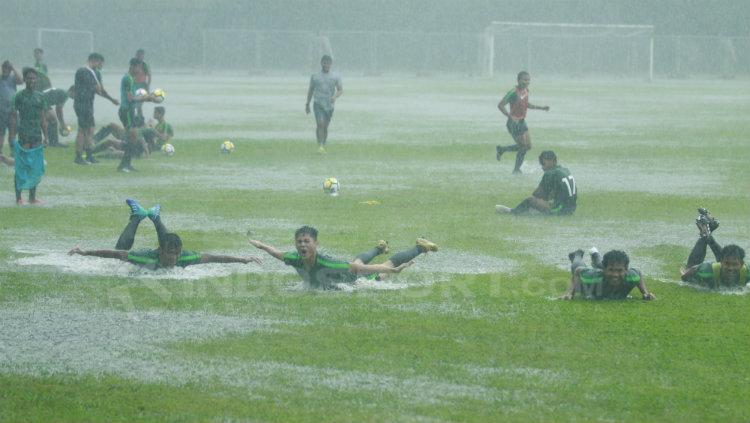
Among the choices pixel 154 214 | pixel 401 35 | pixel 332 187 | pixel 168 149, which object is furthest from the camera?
pixel 401 35

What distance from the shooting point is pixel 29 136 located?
1675 cm

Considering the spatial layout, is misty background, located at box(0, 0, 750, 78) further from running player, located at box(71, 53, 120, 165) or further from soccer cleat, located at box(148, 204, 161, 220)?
soccer cleat, located at box(148, 204, 161, 220)

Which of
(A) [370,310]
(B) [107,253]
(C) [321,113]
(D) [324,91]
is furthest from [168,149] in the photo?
Answer: (A) [370,310]

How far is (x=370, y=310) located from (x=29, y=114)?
8639 mm

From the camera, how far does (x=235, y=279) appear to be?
11414 millimetres

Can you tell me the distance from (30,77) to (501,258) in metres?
7.91

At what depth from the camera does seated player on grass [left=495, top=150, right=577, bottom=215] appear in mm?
15906

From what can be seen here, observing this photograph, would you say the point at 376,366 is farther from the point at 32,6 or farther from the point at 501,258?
the point at 32,6

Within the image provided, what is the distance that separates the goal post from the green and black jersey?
59652 mm

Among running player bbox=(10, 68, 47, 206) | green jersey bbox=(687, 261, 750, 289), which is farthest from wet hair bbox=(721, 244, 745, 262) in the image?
running player bbox=(10, 68, 47, 206)

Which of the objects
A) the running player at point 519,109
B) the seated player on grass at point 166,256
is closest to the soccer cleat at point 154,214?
the seated player on grass at point 166,256

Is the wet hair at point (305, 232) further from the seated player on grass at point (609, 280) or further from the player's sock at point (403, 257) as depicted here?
the seated player on grass at point (609, 280)

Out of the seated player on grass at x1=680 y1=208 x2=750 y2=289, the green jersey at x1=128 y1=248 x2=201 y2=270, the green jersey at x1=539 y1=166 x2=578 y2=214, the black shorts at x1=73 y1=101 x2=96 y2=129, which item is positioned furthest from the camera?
the black shorts at x1=73 y1=101 x2=96 y2=129

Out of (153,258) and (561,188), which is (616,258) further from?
(561,188)
